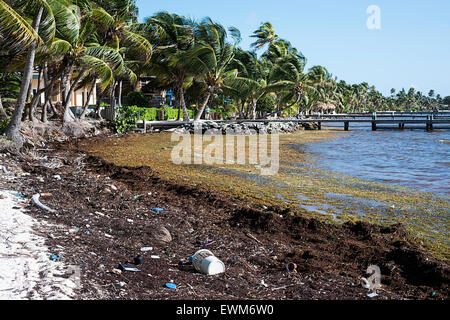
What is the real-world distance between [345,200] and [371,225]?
2463 mm

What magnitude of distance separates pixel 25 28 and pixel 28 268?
884cm

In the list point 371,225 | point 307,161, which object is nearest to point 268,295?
point 371,225

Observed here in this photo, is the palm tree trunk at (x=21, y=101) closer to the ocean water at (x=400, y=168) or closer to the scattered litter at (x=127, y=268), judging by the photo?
the scattered litter at (x=127, y=268)

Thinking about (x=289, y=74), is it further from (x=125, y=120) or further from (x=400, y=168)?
(x=400, y=168)

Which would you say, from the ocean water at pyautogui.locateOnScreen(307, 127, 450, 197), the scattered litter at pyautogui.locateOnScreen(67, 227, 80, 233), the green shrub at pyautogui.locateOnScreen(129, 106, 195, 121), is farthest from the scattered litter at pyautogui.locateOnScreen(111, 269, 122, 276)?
the green shrub at pyautogui.locateOnScreen(129, 106, 195, 121)

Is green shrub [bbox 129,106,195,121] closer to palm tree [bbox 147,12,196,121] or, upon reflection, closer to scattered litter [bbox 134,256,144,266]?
palm tree [bbox 147,12,196,121]

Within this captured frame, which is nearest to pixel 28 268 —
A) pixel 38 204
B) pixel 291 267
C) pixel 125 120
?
pixel 38 204

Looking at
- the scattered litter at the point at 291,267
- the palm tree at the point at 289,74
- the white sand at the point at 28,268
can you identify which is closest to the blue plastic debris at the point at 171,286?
the white sand at the point at 28,268

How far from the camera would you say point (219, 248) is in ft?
21.0

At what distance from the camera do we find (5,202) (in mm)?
6707

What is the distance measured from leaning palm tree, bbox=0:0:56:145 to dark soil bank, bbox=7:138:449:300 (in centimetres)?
447

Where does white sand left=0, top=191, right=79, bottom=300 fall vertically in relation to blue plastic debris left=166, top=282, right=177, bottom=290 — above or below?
above

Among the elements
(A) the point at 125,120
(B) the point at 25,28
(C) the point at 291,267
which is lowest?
(C) the point at 291,267

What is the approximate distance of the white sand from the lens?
405 centimetres
